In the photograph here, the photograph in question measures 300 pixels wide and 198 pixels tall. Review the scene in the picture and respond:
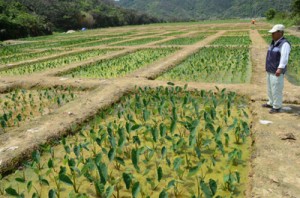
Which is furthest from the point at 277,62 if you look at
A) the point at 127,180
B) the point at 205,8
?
the point at 205,8

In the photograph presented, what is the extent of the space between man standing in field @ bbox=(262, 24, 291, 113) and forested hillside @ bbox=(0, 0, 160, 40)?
3491cm

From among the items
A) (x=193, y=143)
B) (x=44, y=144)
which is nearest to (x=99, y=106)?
(x=44, y=144)

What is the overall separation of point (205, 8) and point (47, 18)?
139729mm

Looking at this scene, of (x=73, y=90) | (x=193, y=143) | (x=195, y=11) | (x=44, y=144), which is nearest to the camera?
(x=193, y=143)

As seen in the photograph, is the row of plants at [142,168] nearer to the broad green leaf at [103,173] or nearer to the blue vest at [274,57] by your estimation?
the broad green leaf at [103,173]

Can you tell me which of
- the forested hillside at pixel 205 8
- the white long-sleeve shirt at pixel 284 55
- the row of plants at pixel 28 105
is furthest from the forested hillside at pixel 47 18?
the forested hillside at pixel 205 8

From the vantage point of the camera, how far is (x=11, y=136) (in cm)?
507

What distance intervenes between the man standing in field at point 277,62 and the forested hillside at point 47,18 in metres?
34.9

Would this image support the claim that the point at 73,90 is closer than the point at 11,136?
No

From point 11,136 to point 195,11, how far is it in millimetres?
186546

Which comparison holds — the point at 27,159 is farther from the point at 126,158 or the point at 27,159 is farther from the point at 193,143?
the point at 193,143

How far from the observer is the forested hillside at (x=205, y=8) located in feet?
468

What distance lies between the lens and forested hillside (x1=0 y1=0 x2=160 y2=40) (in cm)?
3706

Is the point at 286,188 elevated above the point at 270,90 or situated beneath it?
situated beneath
